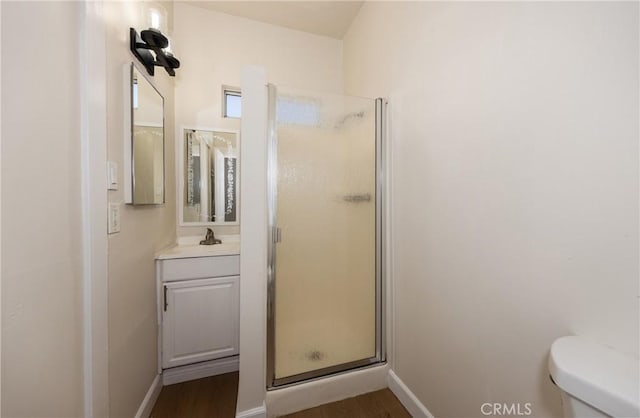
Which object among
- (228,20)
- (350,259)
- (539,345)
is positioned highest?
(228,20)

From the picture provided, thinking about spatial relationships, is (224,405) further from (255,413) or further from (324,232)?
(324,232)

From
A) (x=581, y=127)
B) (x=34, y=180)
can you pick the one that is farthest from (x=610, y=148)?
(x=34, y=180)

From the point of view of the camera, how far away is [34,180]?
0.70 metres

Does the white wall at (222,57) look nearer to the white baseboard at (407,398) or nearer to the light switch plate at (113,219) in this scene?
the light switch plate at (113,219)

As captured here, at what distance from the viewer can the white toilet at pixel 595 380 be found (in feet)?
1.74

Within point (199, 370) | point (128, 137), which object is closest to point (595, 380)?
point (128, 137)

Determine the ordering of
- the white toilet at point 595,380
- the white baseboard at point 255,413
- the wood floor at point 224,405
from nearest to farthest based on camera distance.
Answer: the white toilet at point 595,380
the white baseboard at point 255,413
the wood floor at point 224,405

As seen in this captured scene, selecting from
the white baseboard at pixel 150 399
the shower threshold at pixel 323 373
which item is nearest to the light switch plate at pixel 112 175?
the white baseboard at pixel 150 399

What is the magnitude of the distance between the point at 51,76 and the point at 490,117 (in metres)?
1.51

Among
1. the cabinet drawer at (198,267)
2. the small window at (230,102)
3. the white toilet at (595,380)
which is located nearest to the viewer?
the white toilet at (595,380)

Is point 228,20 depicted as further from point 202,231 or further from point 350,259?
point 350,259

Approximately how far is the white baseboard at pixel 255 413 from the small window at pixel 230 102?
2.10 meters

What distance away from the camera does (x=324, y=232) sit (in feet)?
5.36

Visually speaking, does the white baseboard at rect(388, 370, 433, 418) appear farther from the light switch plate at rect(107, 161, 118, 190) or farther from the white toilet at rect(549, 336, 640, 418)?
the light switch plate at rect(107, 161, 118, 190)
